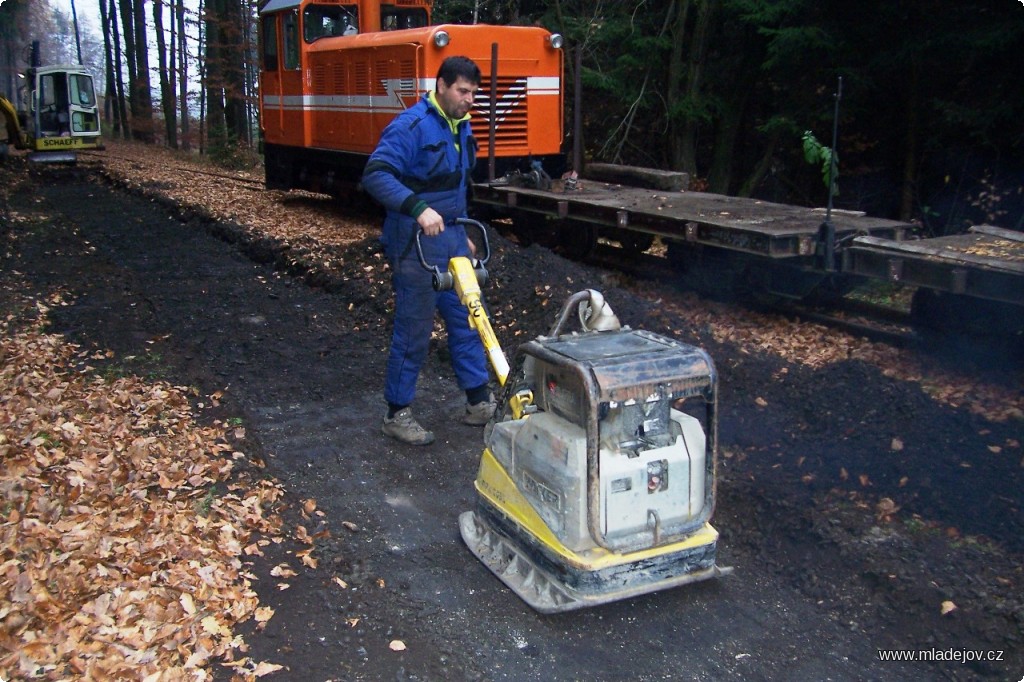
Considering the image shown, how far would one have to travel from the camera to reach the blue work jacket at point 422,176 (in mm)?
5012

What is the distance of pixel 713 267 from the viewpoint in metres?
9.19

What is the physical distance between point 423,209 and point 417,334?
0.90 m

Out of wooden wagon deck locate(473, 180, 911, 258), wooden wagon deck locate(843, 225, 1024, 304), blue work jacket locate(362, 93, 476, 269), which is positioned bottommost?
wooden wagon deck locate(843, 225, 1024, 304)

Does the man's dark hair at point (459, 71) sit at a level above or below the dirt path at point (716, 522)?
above

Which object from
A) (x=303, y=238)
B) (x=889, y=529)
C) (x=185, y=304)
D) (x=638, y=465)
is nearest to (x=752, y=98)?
(x=303, y=238)

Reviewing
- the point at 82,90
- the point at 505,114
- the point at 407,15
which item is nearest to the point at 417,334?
the point at 505,114

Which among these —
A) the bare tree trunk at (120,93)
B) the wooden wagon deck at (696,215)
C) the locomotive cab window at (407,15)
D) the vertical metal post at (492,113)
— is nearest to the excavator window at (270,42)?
the locomotive cab window at (407,15)

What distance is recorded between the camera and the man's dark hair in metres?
5.00

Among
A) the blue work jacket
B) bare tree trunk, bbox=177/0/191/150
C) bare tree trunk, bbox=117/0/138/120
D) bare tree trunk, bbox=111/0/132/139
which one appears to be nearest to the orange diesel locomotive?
the blue work jacket

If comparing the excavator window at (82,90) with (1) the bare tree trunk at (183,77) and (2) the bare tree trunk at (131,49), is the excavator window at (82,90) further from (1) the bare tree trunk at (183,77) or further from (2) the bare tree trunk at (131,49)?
(2) the bare tree trunk at (131,49)

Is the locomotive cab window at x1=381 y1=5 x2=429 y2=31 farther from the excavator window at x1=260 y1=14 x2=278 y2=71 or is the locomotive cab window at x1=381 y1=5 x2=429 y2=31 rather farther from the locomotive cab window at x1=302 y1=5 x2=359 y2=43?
the excavator window at x1=260 y1=14 x2=278 y2=71

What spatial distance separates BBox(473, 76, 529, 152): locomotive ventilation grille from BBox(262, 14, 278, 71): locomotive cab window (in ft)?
17.2

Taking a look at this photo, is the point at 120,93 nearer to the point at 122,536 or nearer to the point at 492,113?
the point at 492,113

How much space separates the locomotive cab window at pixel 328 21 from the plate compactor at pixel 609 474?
12.1 m
